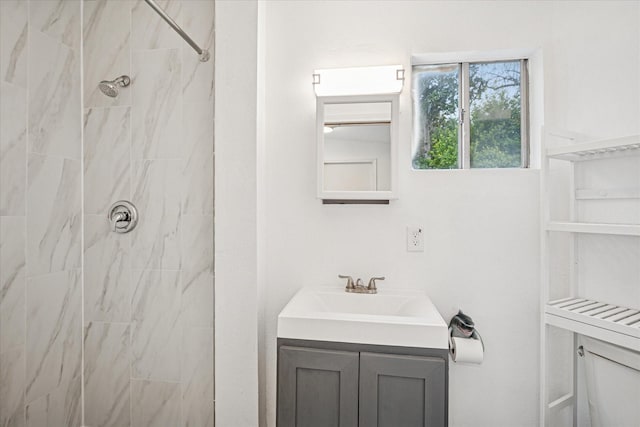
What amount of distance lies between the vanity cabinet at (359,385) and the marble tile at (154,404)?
696 mm

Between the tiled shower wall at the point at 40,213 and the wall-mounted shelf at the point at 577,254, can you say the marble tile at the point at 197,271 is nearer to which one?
the tiled shower wall at the point at 40,213

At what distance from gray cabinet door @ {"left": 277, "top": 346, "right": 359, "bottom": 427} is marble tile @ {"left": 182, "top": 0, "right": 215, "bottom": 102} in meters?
1.24

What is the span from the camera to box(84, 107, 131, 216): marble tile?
158 centimetres

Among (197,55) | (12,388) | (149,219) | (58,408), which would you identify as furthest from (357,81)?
(58,408)

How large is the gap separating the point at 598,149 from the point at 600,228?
30 centimetres

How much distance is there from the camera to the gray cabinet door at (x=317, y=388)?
3.74 feet

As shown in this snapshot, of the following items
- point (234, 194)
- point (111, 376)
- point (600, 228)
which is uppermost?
point (234, 194)

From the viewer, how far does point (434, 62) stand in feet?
5.35

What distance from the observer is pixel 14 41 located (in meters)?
1.28

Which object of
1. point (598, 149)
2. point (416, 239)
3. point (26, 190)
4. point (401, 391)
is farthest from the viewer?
point (416, 239)

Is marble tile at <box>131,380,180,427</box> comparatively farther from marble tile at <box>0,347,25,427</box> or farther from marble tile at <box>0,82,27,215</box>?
marble tile at <box>0,82,27,215</box>

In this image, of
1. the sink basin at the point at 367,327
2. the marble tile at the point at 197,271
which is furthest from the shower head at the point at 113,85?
the sink basin at the point at 367,327

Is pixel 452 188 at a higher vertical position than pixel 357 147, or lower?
lower

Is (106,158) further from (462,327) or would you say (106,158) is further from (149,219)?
(462,327)
